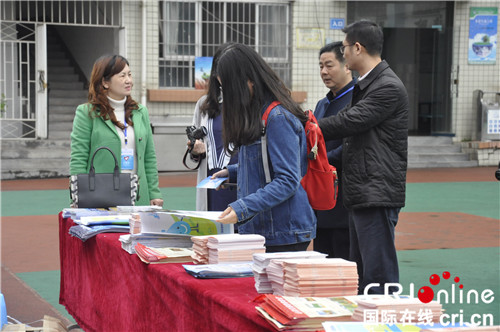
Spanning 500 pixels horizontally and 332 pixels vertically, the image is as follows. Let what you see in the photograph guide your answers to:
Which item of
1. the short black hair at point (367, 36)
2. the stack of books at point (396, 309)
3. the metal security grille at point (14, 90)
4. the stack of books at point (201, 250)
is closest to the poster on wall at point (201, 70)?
the metal security grille at point (14, 90)

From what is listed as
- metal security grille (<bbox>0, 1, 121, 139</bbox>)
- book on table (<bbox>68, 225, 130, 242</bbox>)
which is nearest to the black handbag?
book on table (<bbox>68, 225, 130, 242</bbox>)

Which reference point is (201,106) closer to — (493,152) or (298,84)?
(298,84)

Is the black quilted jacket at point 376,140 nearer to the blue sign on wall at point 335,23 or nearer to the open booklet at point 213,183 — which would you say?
the open booklet at point 213,183

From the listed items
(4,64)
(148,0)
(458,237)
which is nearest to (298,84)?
(148,0)

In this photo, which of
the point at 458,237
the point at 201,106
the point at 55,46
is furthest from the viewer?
the point at 55,46

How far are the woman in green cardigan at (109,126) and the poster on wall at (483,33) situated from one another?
12.9 m

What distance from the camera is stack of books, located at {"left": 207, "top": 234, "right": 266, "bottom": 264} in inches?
110

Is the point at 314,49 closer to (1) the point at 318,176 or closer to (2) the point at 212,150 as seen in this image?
(2) the point at 212,150

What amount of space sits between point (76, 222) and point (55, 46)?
49.2ft

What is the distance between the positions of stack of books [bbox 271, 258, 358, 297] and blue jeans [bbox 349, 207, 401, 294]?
1561 millimetres

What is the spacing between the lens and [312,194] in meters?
3.32

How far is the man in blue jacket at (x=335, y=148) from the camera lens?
4.48 meters

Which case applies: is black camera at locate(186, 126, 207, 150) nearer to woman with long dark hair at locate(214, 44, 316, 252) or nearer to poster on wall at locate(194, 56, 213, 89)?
woman with long dark hair at locate(214, 44, 316, 252)

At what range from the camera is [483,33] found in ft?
Answer: 53.8
